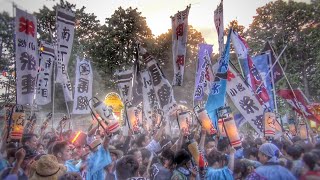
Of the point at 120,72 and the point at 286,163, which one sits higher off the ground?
the point at 120,72

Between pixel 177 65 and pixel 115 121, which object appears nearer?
pixel 115 121

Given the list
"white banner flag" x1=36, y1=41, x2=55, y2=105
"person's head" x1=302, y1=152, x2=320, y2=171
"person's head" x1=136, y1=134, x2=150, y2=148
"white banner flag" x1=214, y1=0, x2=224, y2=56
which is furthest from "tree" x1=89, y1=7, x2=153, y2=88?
"person's head" x1=302, y1=152, x2=320, y2=171

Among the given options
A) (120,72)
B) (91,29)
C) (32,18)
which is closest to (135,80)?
(120,72)

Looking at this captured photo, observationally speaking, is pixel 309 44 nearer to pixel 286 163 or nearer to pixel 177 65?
pixel 177 65

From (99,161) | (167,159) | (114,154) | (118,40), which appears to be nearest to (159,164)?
(167,159)

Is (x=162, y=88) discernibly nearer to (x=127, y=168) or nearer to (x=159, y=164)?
(x=159, y=164)

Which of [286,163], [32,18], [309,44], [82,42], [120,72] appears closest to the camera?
[286,163]

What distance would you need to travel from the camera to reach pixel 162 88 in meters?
9.60

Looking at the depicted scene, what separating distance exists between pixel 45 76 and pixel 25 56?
4463 mm

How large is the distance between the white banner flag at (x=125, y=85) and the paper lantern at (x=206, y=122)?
14.1 feet

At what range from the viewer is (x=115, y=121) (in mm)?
6074

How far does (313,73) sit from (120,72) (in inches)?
1059

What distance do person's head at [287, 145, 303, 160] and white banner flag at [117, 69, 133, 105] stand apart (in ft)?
22.5

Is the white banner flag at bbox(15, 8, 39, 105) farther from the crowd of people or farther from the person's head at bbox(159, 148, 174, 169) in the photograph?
the person's head at bbox(159, 148, 174, 169)
